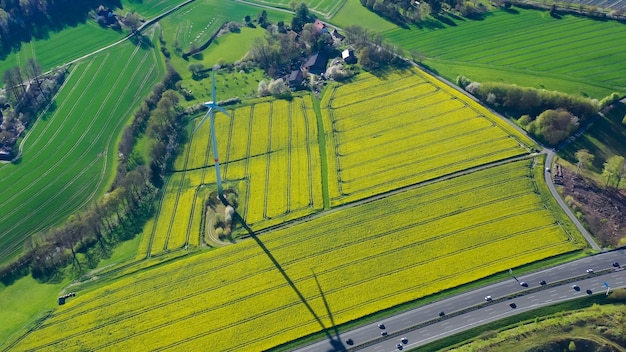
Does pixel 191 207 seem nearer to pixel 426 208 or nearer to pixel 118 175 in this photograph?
pixel 118 175

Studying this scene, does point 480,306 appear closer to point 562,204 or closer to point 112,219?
point 562,204

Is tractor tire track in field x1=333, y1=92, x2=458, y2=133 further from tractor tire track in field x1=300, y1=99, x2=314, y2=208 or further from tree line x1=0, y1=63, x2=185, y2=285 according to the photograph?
tree line x1=0, y1=63, x2=185, y2=285

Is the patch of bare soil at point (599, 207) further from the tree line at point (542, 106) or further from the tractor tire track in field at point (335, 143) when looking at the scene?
the tractor tire track in field at point (335, 143)

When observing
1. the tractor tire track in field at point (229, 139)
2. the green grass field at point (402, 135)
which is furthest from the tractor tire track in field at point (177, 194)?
the green grass field at point (402, 135)

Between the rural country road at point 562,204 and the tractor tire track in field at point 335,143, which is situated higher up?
the tractor tire track in field at point 335,143

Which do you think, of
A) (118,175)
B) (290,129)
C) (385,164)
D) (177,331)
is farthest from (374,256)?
(118,175)
